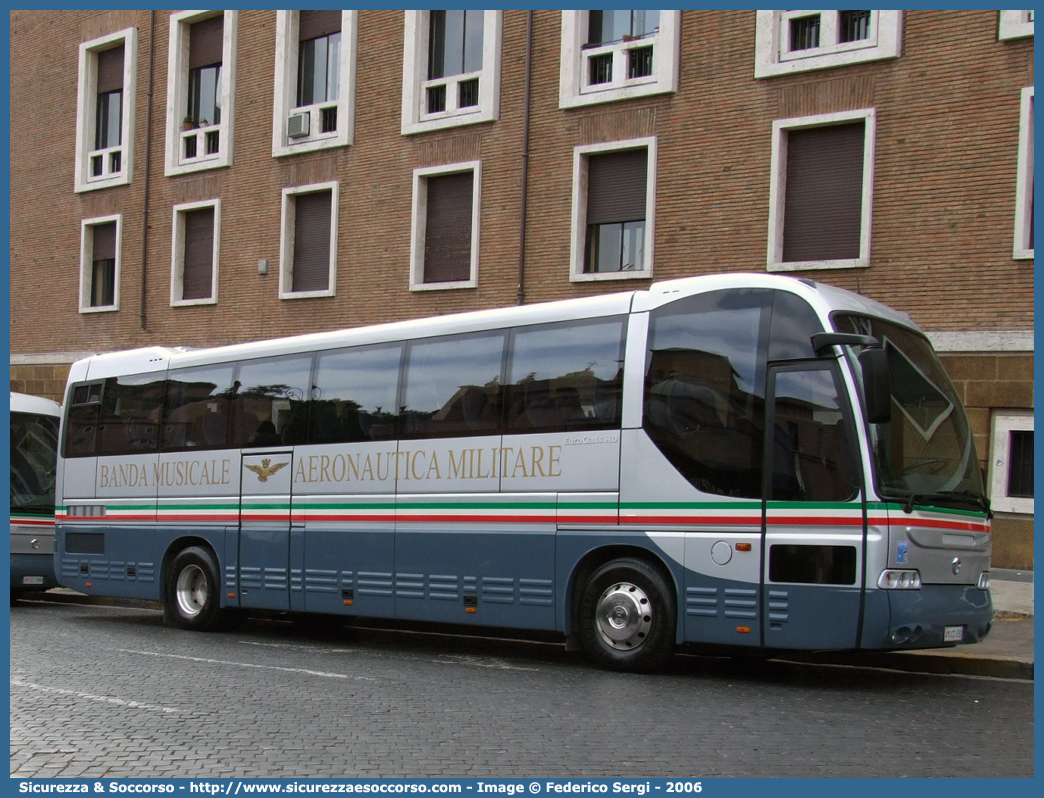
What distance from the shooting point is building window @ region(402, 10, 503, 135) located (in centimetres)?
2211

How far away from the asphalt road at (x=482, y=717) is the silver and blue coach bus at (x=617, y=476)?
2.02ft

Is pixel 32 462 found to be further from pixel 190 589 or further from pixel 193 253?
pixel 193 253

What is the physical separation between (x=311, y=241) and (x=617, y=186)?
23.6ft

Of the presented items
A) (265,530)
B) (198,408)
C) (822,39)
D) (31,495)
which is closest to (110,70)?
(31,495)

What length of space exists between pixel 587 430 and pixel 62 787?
5.72m

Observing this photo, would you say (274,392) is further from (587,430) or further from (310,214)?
(310,214)

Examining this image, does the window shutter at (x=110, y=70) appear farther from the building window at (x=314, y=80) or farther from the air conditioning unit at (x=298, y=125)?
the air conditioning unit at (x=298, y=125)

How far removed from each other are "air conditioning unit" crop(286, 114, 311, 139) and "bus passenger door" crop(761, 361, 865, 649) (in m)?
17.2

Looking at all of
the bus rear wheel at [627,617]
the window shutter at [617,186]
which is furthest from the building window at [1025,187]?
the bus rear wheel at [627,617]

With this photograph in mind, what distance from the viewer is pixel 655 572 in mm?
10367

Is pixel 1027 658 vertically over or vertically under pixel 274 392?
under

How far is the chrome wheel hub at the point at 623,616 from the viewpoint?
10.3m

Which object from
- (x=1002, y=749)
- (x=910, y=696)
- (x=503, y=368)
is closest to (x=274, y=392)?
(x=503, y=368)

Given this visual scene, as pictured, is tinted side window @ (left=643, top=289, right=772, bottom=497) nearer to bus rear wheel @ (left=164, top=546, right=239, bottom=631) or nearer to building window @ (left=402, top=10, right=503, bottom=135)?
bus rear wheel @ (left=164, top=546, right=239, bottom=631)
